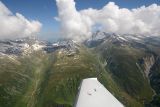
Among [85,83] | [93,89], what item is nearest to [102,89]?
[93,89]

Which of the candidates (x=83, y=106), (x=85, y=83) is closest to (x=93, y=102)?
(x=83, y=106)

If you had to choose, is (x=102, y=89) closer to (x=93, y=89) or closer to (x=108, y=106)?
(x=93, y=89)

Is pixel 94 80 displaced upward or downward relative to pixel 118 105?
upward

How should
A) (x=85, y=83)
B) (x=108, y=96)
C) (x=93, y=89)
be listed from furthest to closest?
(x=85, y=83) < (x=93, y=89) < (x=108, y=96)

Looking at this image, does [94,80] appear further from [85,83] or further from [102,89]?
[102,89]

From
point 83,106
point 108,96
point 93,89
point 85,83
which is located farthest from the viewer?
point 85,83

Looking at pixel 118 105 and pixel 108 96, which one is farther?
pixel 108 96

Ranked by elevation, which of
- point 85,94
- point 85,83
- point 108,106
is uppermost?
point 85,83
